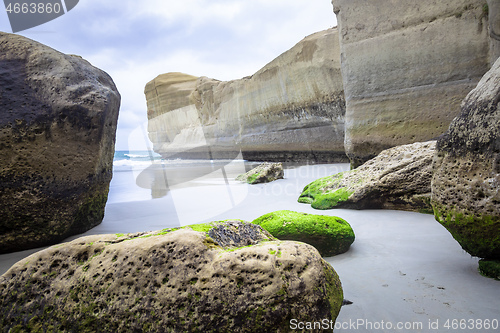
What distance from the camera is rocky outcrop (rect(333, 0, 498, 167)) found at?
201 inches

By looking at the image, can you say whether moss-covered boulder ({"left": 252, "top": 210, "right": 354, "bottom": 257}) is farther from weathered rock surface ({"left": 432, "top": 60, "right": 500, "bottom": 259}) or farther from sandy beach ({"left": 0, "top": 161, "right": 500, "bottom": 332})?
weathered rock surface ({"left": 432, "top": 60, "right": 500, "bottom": 259})

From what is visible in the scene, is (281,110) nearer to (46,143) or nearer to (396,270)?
(46,143)

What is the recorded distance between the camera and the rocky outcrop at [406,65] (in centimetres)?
512

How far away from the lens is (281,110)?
45.4ft

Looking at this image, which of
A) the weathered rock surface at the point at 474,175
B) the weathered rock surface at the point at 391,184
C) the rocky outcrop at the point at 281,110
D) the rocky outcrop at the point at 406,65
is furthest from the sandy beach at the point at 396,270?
the rocky outcrop at the point at 281,110

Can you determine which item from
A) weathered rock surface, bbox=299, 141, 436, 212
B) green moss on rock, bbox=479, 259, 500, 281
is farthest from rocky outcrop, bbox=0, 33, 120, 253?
green moss on rock, bbox=479, 259, 500, 281

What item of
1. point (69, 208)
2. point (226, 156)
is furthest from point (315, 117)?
point (69, 208)

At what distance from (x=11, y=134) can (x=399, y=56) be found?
234 inches

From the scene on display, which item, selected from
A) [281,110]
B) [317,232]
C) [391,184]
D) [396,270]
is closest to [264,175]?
[391,184]

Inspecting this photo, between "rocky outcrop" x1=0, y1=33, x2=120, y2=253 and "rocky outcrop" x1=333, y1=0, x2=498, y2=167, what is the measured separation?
4779 millimetres

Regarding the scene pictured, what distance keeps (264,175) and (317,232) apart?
4.18 meters

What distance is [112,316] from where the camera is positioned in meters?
1.26

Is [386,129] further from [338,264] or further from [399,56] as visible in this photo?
Answer: [338,264]

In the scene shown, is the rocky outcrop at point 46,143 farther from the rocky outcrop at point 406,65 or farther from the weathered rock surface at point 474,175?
the rocky outcrop at point 406,65
